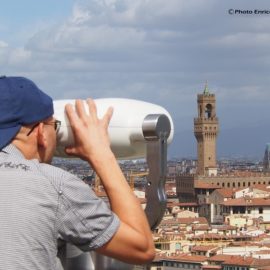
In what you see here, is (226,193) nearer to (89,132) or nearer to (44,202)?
(89,132)

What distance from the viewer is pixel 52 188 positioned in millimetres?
1120

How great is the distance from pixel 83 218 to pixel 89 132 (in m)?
0.15

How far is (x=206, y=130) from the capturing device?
4481cm

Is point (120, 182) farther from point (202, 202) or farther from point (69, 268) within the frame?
point (202, 202)

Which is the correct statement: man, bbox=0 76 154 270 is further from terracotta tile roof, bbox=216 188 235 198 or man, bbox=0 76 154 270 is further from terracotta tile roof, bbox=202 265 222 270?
terracotta tile roof, bbox=216 188 235 198

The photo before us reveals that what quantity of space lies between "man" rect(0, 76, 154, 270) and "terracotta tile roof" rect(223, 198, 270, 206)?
31604mm

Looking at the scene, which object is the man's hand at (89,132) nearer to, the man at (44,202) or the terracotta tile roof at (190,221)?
the man at (44,202)

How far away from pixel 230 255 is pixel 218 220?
11819 mm

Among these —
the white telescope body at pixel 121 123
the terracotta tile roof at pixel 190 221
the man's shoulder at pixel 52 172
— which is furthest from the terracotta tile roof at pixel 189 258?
the man's shoulder at pixel 52 172

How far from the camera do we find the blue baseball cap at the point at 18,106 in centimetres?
116

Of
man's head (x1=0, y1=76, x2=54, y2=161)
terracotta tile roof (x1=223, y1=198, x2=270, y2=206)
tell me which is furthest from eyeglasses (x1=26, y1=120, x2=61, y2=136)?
terracotta tile roof (x1=223, y1=198, x2=270, y2=206)

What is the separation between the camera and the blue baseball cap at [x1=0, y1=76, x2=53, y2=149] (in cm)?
116

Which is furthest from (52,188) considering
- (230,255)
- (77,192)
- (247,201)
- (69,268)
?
(247,201)

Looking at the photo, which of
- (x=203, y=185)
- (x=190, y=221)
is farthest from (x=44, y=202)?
(x=203, y=185)
